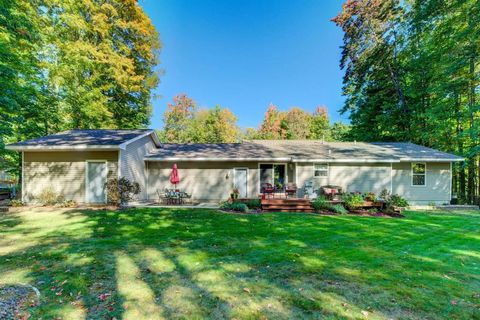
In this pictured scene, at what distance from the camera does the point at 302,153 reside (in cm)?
1420

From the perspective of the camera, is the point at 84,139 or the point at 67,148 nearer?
the point at 67,148

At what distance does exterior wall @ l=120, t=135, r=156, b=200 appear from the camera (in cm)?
1162

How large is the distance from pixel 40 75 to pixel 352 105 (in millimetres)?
25116

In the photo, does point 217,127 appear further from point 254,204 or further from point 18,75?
point 254,204

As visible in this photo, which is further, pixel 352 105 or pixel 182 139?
pixel 182 139

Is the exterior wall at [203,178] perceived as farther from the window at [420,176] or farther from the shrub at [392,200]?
the window at [420,176]

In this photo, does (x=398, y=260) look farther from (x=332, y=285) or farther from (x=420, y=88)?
(x=420, y=88)

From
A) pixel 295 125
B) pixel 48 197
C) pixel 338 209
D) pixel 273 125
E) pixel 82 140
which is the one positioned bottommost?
pixel 338 209

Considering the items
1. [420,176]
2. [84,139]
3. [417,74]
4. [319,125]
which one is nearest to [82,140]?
[84,139]

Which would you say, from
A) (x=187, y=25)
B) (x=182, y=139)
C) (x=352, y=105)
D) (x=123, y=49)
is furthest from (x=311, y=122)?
(x=123, y=49)

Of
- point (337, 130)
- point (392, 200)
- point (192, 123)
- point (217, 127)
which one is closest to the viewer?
point (392, 200)

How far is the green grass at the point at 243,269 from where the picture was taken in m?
3.03

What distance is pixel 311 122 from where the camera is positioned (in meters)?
38.6

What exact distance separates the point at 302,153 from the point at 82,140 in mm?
11792
